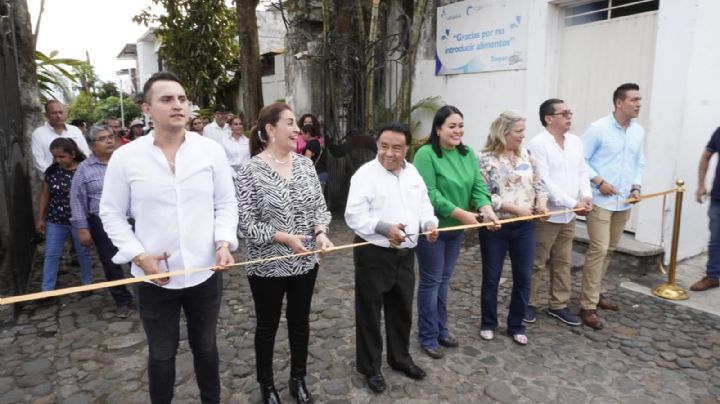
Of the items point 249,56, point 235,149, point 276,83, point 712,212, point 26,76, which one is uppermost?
point 249,56

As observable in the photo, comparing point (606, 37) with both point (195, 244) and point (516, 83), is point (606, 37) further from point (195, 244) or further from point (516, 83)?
point (195, 244)

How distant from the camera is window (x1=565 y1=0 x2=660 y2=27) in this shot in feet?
19.1

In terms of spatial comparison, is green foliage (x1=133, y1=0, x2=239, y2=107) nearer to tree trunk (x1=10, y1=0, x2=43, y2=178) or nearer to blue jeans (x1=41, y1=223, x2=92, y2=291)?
tree trunk (x1=10, y1=0, x2=43, y2=178)

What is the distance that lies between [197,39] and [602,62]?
13451mm

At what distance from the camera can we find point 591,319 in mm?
4426

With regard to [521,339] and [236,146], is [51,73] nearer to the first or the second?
[236,146]

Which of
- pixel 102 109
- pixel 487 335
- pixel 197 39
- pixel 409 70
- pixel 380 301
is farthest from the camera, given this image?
pixel 102 109

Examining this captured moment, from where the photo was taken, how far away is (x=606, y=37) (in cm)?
615

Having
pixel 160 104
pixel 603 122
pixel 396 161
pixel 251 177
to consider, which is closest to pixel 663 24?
pixel 603 122

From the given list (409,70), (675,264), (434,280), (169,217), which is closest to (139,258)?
(169,217)

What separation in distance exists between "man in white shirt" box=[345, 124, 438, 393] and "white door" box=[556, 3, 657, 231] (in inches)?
157

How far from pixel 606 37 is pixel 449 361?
15.5 ft

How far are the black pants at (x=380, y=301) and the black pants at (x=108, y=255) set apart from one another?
2.76 metres

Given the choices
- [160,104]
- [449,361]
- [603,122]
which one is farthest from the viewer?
[603,122]
